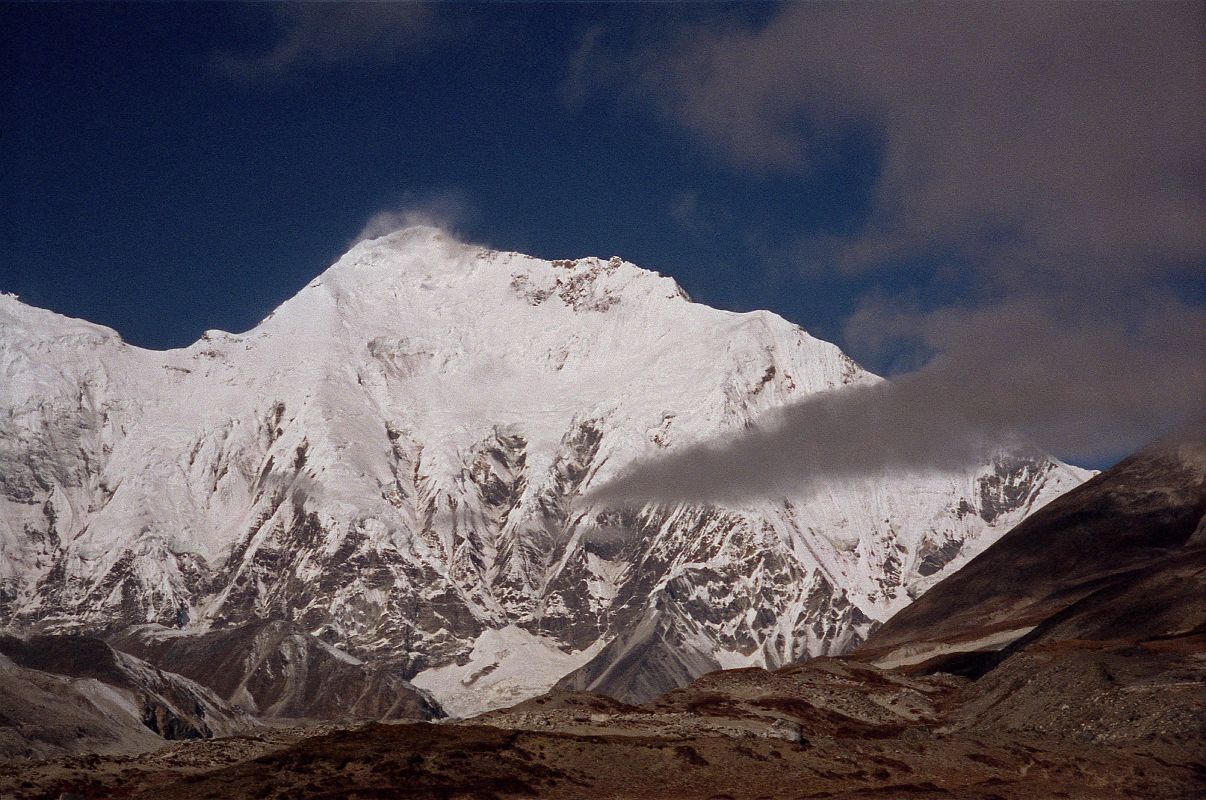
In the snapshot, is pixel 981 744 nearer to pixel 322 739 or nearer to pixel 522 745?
pixel 522 745

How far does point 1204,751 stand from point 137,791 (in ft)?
165

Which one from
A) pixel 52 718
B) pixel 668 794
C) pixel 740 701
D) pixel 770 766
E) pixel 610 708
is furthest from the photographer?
pixel 52 718

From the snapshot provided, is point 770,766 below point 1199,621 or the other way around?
below

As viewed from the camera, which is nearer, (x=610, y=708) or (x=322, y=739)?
(x=322, y=739)

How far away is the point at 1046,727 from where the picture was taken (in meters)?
90.9

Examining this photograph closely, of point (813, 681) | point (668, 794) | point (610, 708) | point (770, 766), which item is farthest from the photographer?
point (813, 681)

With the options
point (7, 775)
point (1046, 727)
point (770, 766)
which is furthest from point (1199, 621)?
point (7, 775)

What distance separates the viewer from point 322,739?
2589 inches

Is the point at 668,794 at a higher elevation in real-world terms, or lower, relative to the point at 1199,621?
lower

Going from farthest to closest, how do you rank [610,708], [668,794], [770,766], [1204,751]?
1. [610,708]
2. [1204,751]
3. [770,766]
4. [668,794]

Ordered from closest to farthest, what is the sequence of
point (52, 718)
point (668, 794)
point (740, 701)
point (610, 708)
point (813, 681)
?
1. point (668, 794)
2. point (610, 708)
3. point (740, 701)
4. point (813, 681)
5. point (52, 718)

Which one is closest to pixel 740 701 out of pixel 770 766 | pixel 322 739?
pixel 770 766

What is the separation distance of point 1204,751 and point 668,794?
96.2 ft

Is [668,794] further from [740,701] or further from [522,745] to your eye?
[740,701]
